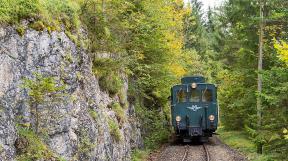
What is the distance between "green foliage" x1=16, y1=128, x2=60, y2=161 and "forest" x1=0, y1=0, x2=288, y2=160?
215 centimetres

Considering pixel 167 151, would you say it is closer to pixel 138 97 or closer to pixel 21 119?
pixel 138 97

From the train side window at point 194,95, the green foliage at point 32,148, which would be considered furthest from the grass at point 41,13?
the train side window at point 194,95

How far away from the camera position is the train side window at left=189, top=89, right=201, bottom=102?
70.0 feet

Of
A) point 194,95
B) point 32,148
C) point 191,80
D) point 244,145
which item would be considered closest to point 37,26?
point 32,148

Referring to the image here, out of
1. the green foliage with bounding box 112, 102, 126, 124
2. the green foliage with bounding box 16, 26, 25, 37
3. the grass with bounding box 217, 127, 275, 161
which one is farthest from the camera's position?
the grass with bounding box 217, 127, 275, 161

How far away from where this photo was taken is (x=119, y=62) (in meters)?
14.3

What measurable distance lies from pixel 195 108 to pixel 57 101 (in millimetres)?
13363

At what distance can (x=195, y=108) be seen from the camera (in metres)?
21.1

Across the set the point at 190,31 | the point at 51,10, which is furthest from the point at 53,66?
the point at 190,31

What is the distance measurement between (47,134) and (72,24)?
392cm

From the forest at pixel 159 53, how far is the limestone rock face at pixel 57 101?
0.38 m

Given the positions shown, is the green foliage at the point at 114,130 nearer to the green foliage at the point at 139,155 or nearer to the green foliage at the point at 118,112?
the green foliage at the point at 118,112

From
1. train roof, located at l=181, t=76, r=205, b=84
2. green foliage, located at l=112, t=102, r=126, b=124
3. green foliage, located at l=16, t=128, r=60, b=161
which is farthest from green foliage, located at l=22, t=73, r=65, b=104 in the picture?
train roof, located at l=181, t=76, r=205, b=84

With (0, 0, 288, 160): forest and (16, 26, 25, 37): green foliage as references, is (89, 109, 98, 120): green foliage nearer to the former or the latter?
(0, 0, 288, 160): forest
